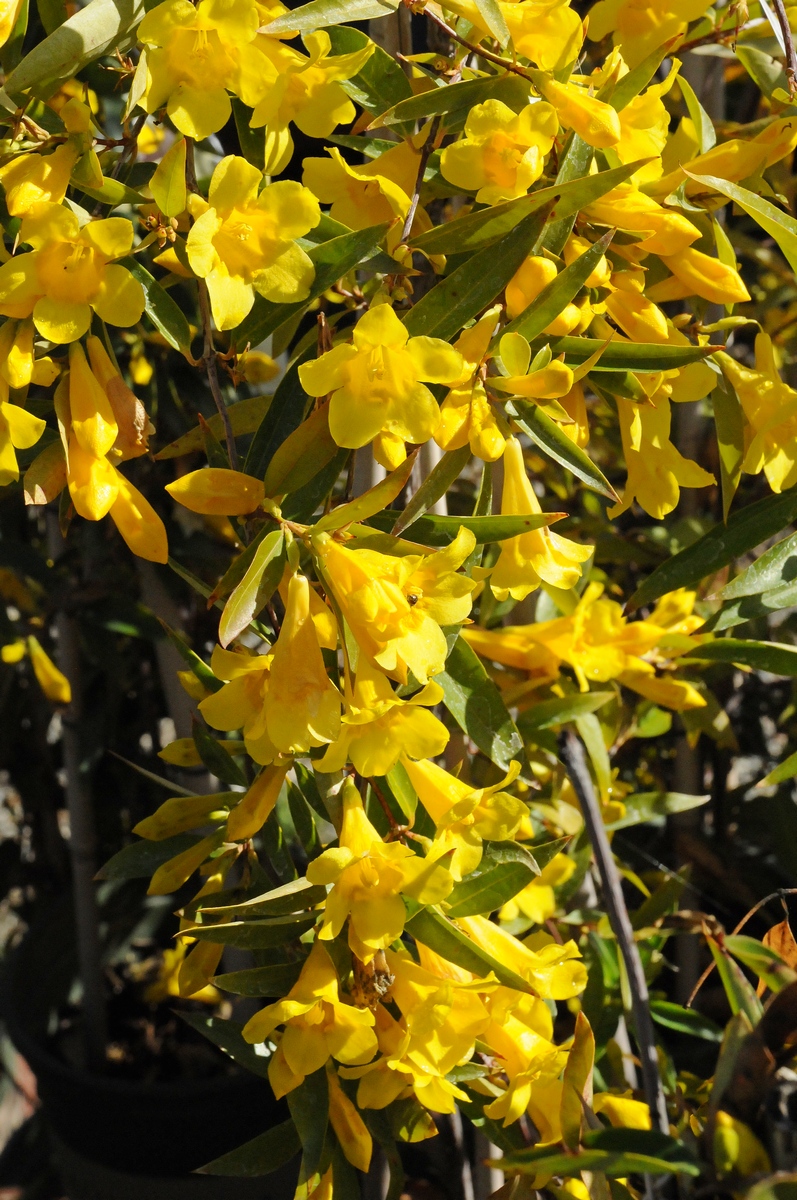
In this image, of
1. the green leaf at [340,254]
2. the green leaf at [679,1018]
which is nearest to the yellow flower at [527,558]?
the green leaf at [340,254]

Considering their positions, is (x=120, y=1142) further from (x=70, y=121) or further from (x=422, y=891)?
(x=70, y=121)

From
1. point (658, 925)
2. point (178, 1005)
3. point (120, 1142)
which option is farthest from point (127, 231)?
point (178, 1005)

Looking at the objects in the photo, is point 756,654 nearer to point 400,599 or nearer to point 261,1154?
point 400,599

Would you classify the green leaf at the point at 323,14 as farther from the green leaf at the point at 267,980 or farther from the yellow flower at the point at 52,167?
the green leaf at the point at 267,980

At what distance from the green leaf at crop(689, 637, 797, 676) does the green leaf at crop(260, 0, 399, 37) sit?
435 millimetres

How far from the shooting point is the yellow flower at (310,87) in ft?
1.47

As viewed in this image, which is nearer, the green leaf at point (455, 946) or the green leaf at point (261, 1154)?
the green leaf at point (455, 946)

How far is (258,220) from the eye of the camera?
0.44m

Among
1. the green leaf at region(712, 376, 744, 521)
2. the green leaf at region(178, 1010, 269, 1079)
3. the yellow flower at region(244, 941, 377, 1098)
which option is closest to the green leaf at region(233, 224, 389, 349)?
Result: the green leaf at region(712, 376, 744, 521)

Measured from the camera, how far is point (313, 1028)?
0.51 meters

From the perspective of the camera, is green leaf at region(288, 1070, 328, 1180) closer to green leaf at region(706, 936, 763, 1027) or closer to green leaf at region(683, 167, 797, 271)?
green leaf at region(706, 936, 763, 1027)

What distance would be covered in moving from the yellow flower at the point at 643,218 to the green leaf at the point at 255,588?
0.22 meters

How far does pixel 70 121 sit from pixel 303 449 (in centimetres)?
18

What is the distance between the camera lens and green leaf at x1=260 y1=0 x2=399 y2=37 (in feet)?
1.42
